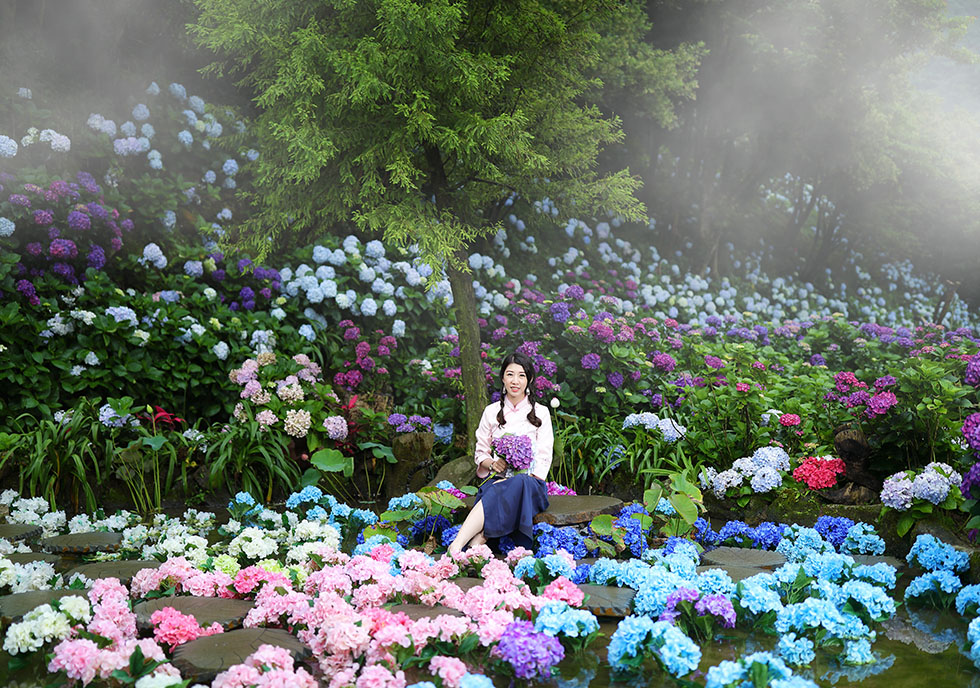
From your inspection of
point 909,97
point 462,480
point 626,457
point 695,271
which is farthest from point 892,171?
point 462,480

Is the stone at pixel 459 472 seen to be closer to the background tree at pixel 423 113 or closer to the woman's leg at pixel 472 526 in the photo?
the background tree at pixel 423 113

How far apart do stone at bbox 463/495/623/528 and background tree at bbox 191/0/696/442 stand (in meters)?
0.91

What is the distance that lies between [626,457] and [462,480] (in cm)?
88

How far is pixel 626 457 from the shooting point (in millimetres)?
4027

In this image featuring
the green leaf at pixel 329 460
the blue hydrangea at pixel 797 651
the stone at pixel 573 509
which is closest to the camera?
the blue hydrangea at pixel 797 651

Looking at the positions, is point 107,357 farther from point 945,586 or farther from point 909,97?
point 909,97

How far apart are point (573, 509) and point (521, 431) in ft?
1.29

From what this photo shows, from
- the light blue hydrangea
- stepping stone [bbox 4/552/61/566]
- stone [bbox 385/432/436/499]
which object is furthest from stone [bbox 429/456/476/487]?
the light blue hydrangea

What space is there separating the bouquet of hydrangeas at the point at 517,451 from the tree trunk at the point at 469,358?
0.99m

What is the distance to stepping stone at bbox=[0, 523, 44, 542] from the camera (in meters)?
3.22

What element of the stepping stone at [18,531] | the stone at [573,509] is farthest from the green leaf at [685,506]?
the stepping stone at [18,531]

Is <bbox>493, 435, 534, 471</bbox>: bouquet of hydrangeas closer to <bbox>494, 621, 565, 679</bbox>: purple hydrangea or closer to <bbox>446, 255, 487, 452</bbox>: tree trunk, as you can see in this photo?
<bbox>446, 255, 487, 452</bbox>: tree trunk

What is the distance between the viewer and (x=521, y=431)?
331cm

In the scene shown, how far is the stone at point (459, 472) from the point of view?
151 inches
